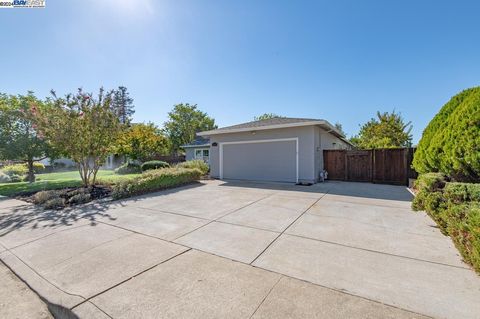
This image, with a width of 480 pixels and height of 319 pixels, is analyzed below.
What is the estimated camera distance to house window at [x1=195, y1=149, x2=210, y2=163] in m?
20.3

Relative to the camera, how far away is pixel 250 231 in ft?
13.5

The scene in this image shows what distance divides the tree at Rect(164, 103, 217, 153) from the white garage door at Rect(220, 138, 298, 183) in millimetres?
22490

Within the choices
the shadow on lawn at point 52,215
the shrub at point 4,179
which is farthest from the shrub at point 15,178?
the shadow on lawn at point 52,215

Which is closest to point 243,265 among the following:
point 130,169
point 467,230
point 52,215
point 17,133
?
point 467,230

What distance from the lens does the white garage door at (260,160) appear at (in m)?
10.9

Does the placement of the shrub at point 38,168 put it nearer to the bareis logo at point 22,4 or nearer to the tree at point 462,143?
the bareis logo at point 22,4

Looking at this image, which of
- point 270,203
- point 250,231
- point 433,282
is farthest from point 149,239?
point 433,282

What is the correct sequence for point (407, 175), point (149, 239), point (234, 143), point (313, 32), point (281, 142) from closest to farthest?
point (149, 239), point (313, 32), point (407, 175), point (281, 142), point (234, 143)

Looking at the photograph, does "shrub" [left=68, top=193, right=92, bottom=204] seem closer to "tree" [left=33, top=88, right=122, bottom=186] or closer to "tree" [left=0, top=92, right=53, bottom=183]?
"tree" [left=33, top=88, right=122, bottom=186]

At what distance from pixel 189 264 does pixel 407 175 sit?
11498 mm

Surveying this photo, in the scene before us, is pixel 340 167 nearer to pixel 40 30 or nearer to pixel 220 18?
pixel 220 18

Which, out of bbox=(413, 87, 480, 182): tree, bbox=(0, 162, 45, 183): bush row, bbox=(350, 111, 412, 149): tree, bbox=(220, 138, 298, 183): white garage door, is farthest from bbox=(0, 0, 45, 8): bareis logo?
bbox=(350, 111, 412, 149): tree

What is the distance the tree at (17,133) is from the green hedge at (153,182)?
297 inches

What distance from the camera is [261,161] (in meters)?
11.7
